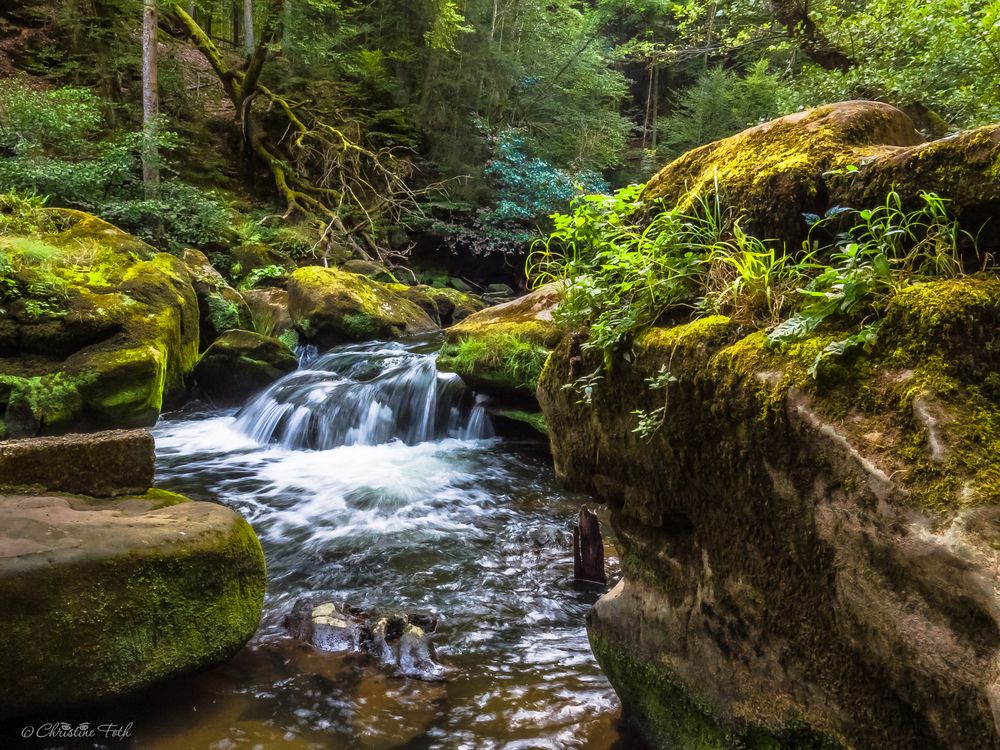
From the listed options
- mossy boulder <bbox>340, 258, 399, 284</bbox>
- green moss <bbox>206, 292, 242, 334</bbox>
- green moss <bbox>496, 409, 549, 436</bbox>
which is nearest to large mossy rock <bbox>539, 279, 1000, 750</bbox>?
green moss <bbox>496, 409, 549, 436</bbox>

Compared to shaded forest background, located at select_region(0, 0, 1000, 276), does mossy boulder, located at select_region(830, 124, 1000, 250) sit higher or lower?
lower

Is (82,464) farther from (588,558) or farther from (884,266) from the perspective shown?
(884,266)

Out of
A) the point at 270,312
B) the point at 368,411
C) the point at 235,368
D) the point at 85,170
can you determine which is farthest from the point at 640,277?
the point at 85,170

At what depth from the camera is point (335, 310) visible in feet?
37.7

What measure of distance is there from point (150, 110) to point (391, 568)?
41.2 feet

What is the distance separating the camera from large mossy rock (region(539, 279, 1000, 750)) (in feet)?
4.76

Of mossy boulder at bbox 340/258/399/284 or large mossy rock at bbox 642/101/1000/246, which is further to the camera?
mossy boulder at bbox 340/258/399/284

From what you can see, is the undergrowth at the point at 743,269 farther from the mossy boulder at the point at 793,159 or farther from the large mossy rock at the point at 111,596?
the large mossy rock at the point at 111,596

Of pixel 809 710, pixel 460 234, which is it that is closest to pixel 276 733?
pixel 809 710

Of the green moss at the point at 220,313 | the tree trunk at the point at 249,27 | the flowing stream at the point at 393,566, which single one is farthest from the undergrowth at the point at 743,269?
the tree trunk at the point at 249,27

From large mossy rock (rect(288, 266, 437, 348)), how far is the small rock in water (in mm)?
8270

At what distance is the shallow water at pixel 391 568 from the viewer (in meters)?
2.88

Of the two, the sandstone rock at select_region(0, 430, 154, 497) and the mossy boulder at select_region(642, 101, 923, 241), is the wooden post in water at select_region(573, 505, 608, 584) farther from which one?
the sandstone rock at select_region(0, 430, 154, 497)

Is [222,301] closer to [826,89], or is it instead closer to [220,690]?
[220,690]
